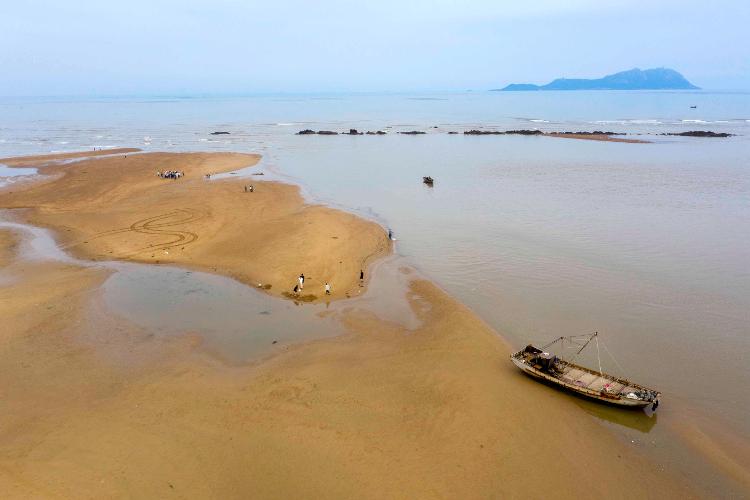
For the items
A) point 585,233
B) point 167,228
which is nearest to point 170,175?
point 167,228

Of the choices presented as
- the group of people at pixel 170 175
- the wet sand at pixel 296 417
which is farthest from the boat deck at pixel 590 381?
the group of people at pixel 170 175

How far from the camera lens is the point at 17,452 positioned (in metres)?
13.9

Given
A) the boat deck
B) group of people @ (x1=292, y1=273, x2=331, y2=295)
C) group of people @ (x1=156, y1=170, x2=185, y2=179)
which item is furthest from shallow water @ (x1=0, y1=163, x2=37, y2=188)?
the boat deck

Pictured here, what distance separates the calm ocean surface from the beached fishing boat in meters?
1.39

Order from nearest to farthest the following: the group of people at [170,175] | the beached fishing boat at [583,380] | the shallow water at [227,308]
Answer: the beached fishing boat at [583,380] < the shallow water at [227,308] < the group of people at [170,175]

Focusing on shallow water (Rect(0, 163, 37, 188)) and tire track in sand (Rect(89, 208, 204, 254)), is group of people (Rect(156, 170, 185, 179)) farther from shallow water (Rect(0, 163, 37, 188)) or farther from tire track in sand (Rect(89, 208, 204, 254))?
tire track in sand (Rect(89, 208, 204, 254))

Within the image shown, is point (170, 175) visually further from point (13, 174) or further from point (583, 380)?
point (583, 380)

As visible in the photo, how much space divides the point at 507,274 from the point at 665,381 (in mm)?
10474

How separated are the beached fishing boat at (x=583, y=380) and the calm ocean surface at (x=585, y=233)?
1.39 meters

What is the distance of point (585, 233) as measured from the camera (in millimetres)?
33625

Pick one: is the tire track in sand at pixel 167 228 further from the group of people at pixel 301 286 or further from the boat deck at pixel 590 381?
the boat deck at pixel 590 381

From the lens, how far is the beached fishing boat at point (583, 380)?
15828 mm

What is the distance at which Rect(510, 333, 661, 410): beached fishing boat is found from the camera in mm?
15828

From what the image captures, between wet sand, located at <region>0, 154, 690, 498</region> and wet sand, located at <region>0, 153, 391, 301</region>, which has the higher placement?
wet sand, located at <region>0, 153, 391, 301</region>
